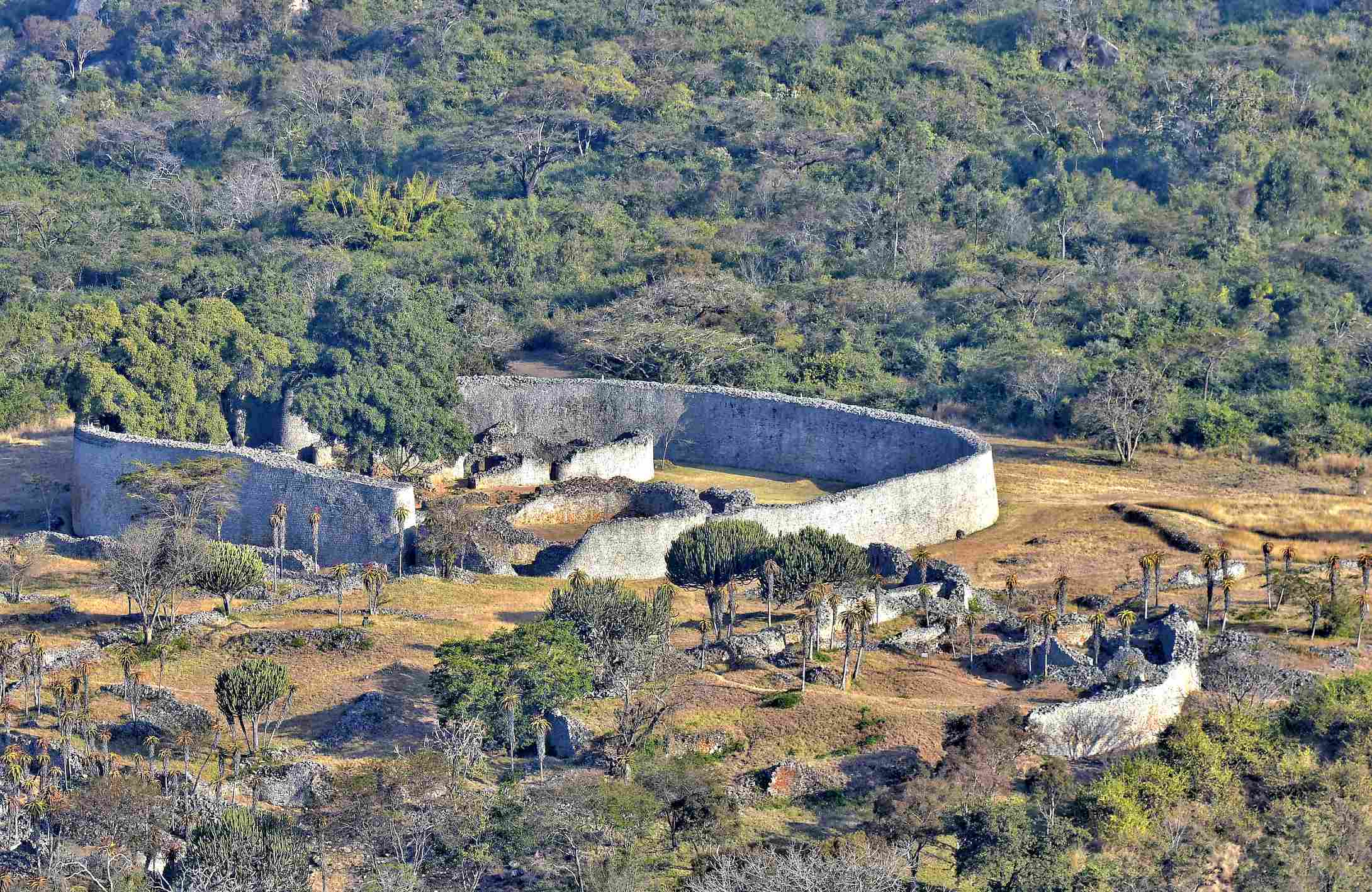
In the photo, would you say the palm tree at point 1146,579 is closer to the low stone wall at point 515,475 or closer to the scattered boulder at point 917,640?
the scattered boulder at point 917,640

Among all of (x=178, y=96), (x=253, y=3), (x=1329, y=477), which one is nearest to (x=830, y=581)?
(x=1329, y=477)

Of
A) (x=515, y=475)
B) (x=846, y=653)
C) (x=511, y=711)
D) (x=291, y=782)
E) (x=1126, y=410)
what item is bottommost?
(x=515, y=475)

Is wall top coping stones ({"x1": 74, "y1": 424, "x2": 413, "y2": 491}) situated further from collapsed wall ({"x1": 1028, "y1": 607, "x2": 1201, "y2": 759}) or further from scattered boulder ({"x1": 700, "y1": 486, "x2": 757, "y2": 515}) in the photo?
collapsed wall ({"x1": 1028, "y1": 607, "x2": 1201, "y2": 759})

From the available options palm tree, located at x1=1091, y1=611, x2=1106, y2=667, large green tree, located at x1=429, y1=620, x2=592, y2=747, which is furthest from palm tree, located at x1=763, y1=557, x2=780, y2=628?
palm tree, located at x1=1091, y1=611, x2=1106, y2=667

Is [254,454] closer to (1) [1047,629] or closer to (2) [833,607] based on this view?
(2) [833,607]

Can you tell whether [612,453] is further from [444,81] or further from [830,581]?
[444,81]

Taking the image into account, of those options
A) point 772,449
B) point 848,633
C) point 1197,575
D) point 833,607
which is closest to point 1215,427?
point 772,449
